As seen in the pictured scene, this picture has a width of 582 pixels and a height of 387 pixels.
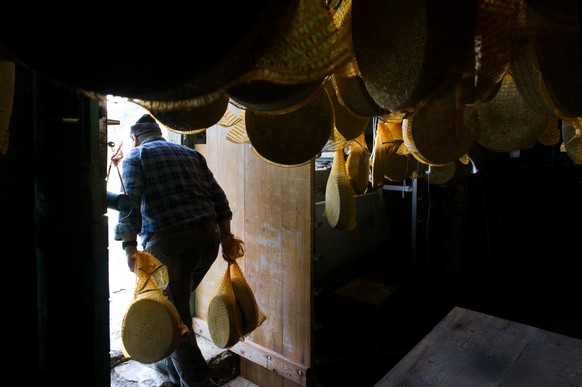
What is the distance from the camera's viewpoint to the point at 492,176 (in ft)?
18.1

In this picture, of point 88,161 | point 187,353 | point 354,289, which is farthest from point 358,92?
point 354,289

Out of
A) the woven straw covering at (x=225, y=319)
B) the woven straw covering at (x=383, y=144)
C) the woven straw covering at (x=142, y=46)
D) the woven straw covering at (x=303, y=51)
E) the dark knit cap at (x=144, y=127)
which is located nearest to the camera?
the woven straw covering at (x=142, y=46)

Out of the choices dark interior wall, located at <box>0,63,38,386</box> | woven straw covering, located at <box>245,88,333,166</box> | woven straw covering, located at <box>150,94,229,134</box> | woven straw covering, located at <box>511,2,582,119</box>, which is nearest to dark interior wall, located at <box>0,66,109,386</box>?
dark interior wall, located at <box>0,63,38,386</box>

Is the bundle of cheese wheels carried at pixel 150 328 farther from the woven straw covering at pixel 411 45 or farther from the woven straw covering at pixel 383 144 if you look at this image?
the woven straw covering at pixel 383 144

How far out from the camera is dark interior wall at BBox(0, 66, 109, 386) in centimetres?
96

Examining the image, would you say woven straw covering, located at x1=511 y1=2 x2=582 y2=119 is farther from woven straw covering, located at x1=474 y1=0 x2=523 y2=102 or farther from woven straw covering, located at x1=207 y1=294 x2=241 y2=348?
woven straw covering, located at x1=207 y1=294 x2=241 y2=348

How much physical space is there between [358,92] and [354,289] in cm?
279

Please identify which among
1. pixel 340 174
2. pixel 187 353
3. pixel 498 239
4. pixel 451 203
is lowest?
pixel 187 353

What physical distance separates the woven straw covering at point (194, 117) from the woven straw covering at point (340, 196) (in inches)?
49.5

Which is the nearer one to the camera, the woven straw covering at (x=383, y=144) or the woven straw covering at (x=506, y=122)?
the woven straw covering at (x=506, y=122)

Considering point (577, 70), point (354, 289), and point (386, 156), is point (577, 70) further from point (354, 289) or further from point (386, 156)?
point (354, 289)

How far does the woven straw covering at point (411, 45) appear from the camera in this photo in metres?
0.59

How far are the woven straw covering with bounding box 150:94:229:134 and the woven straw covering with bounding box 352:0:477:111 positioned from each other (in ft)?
1.25

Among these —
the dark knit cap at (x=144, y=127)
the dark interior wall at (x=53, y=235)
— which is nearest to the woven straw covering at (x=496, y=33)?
the dark interior wall at (x=53, y=235)
